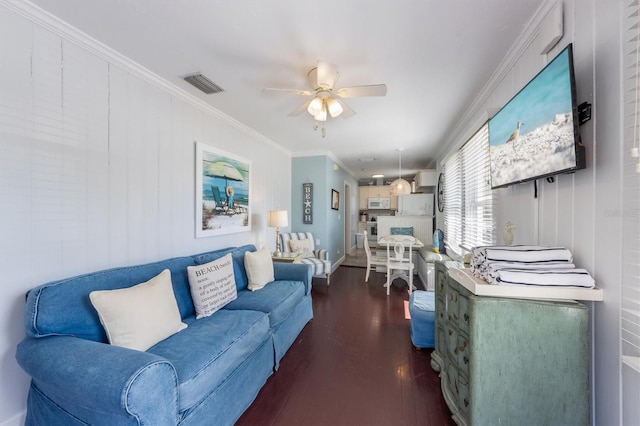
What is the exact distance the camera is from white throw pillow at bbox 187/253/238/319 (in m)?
1.92

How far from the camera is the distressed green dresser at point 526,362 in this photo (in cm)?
106

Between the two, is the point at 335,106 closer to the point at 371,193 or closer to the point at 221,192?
the point at 221,192

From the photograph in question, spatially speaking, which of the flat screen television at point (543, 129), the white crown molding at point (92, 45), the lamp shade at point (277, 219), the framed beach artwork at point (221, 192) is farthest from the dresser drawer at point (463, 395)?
the white crown molding at point (92, 45)

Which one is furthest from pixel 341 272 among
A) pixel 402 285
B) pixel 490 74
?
pixel 490 74

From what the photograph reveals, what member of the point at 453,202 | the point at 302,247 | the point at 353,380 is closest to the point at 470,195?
the point at 453,202

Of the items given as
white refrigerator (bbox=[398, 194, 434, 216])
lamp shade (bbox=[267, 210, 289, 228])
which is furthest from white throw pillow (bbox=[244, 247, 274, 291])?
white refrigerator (bbox=[398, 194, 434, 216])

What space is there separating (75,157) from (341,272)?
4675mm

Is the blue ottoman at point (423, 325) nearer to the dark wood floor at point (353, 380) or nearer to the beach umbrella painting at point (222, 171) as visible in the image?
the dark wood floor at point (353, 380)

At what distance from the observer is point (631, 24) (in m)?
0.92

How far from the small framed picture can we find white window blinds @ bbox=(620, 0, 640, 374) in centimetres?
442

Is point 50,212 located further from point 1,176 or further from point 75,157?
point 75,157

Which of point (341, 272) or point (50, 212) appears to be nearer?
point (50, 212)

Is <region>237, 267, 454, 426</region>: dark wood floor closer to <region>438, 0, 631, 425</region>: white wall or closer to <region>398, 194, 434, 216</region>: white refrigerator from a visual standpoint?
<region>438, 0, 631, 425</region>: white wall

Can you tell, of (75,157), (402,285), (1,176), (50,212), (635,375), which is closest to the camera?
(635,375)
